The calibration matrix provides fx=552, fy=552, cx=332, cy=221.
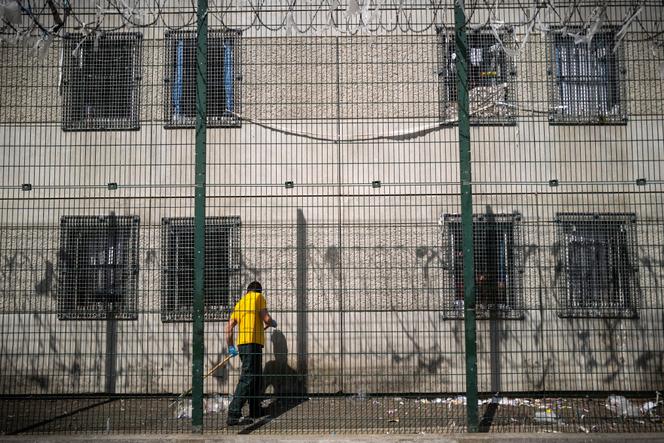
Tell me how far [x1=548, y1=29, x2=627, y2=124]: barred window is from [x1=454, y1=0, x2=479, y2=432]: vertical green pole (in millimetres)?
1696

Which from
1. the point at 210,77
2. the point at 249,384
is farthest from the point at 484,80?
the point at 249,384

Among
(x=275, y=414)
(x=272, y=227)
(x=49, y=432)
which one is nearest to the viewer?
(x=49, y=432)

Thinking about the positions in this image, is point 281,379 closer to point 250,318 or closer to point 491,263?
point 250,318

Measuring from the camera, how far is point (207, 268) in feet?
24.2

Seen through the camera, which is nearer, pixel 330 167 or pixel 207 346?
pixel 207 346

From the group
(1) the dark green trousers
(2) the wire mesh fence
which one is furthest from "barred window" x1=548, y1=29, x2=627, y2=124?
(1) the dark green trousers

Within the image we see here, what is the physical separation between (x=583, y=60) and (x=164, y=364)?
664 cm

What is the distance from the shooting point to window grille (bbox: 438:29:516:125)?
7098mm

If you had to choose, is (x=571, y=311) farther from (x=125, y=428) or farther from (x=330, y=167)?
(x=125, y=428)

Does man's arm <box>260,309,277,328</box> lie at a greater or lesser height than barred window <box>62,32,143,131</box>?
lesser

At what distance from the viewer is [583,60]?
702cm

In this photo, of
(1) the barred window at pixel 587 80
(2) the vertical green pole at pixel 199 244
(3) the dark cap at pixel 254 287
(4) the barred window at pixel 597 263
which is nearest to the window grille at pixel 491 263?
(4) the barred window at pixel 597 263

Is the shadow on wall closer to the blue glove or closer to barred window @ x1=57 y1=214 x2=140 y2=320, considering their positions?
the blue glove

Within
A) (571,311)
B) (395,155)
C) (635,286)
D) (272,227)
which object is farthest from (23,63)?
(635,286)
